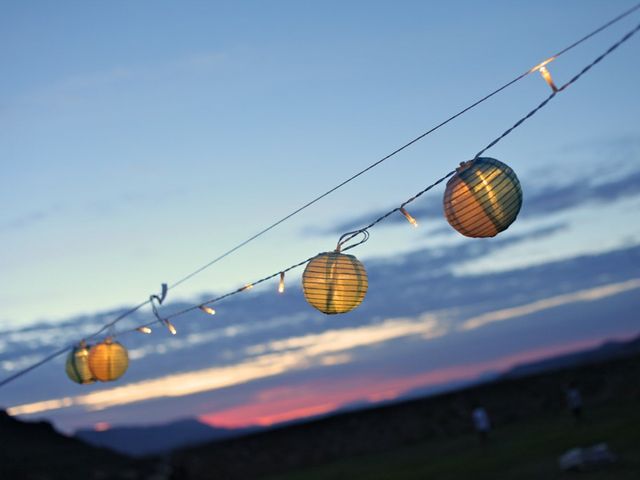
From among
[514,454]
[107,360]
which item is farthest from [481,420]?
[107,360]

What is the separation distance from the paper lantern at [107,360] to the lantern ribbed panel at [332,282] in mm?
3566

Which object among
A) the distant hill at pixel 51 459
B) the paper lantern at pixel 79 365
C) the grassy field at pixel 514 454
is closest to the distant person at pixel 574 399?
the grassy field at pixel 514 454

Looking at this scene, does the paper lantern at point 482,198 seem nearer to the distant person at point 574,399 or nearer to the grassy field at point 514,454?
the grassy field at point 514,454

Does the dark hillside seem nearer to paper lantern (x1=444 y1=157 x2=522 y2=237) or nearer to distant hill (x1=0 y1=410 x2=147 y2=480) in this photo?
distant hill (x1=0 y1=410 x2=147 y2=480)

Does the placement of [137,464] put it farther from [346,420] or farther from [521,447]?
[521,447]

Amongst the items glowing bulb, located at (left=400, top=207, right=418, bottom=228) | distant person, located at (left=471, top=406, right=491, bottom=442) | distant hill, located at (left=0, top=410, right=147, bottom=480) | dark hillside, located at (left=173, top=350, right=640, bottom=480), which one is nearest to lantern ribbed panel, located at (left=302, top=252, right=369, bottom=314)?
glowing bulb, located at (left=400, top=207, right=418, bottom=228)

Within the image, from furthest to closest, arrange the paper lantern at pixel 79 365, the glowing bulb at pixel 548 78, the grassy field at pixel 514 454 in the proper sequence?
the grassy field at pixel 514 454 → the paper lantern at pixel 79 365 → the glowing bulb at pixel 548 78

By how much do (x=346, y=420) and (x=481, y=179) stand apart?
25.8 meters

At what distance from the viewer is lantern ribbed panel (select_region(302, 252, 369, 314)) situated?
19.9 feet

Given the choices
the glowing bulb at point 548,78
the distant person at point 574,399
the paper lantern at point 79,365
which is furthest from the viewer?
the distant person at point 574,399

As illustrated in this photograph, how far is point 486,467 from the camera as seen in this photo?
15.4 metres

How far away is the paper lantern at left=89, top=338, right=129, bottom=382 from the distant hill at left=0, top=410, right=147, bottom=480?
2140cm

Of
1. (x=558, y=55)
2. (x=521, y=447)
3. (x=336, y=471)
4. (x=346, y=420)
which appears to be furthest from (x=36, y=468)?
(x=558, y=55)

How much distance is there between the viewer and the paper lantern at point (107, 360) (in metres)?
8.68
